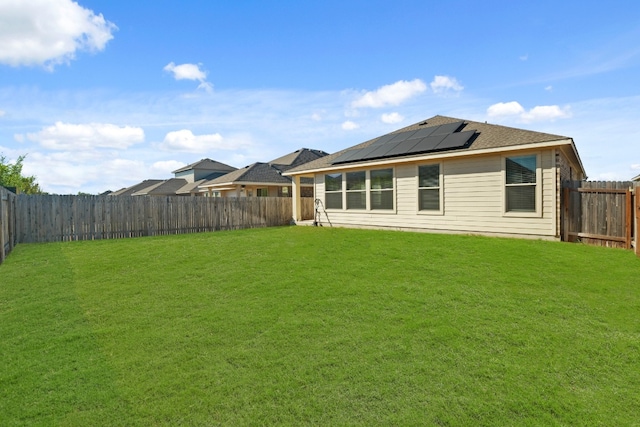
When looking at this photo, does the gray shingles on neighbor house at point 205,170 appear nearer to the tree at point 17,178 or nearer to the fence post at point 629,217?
the tree at point 17,178

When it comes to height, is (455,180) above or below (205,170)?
below

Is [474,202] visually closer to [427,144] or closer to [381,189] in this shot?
[427,144]

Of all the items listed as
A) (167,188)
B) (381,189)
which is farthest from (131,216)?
(167,188)

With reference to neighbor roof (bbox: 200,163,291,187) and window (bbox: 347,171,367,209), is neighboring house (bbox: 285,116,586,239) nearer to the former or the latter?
window (bbox: 347,171,367,209)

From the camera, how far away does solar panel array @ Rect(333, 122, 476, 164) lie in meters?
12.1

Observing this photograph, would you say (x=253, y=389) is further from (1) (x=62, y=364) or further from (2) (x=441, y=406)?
(1) (x=62, y=364)

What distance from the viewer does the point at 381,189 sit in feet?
46.1

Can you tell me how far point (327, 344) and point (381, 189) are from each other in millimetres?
10796

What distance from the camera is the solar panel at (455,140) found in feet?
38.0

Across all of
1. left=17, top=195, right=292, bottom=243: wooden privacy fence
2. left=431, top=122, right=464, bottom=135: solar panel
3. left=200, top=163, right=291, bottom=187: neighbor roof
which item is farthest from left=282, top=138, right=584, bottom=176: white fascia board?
left=200, top=163, right=291, bottom=187: neighbor roof

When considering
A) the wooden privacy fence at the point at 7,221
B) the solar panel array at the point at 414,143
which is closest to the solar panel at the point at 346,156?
the solar panel array at the point at 414,143

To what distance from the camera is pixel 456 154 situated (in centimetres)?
1138

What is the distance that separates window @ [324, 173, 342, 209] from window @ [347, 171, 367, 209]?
0.56 metres

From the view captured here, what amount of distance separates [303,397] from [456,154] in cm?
1025
